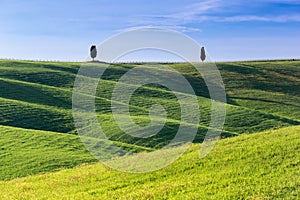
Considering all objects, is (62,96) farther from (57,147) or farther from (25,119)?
(57,147)

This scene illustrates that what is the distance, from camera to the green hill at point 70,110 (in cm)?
3319

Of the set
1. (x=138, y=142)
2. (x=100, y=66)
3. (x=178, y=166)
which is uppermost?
(x=100, y=66)

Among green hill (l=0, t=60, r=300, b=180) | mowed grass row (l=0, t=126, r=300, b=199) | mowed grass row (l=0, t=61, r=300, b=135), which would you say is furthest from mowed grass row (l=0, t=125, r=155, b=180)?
mowed grass row (l=0, t=126, r=300, b=199)

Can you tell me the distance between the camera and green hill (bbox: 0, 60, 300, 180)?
109ft

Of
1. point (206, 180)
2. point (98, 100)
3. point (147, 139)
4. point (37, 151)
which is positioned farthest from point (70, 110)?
point (206, 180)

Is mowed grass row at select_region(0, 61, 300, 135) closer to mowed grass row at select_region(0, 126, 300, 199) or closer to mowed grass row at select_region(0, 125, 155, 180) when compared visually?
mowed grass row at select_region(0, 125, 155, 180)

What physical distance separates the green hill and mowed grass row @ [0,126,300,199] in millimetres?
11291

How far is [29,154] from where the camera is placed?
106 ft

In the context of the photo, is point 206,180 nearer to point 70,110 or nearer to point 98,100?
point 70,110

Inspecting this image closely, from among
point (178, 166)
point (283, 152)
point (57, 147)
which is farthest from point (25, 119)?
point (283, 152)

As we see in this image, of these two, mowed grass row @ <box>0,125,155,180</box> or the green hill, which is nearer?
mowed grass row @ <box>0,125,155,180</box>

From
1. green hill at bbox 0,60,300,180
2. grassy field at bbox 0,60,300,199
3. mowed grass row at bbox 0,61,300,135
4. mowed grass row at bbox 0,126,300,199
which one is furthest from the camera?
mowed grass row at bbox 0,61,300,135

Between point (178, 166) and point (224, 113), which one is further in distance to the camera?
point (224, 113)

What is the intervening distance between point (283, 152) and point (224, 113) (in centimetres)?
3645
